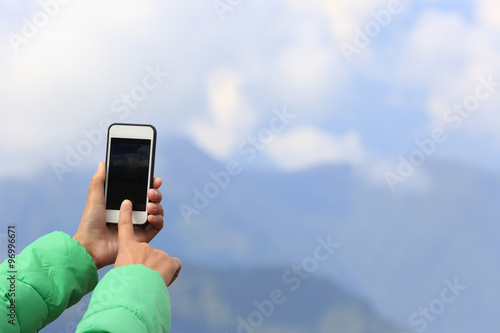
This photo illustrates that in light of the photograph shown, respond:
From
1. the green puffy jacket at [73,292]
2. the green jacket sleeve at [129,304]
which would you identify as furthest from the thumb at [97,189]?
the green jacket sleeve at [129,304]

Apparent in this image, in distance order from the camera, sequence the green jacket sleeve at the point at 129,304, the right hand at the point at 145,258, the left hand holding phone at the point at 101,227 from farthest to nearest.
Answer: the left hand holding phone at the point at 101,227 < the right hand at the point at 145,258 < the green jacket sleeve at the point at 129,304

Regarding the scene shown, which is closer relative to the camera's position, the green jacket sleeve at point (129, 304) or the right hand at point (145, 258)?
the green jacket sleeve at point (129, 304)

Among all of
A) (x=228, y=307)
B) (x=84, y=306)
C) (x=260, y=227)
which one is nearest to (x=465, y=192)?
(x=260, y=227)

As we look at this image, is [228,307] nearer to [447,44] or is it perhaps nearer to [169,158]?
[169,158]

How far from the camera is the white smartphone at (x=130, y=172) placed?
0.67 metres

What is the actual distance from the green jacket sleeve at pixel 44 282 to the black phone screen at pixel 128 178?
0.44ft

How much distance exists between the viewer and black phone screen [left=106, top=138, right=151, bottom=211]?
0.67 m

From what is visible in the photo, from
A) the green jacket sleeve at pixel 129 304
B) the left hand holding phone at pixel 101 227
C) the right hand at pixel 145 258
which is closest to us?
the green jacket sleeve at pixel 129 304

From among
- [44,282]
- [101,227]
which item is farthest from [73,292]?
[101,227]

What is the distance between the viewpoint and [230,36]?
1.10 m

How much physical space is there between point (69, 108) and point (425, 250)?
887mm

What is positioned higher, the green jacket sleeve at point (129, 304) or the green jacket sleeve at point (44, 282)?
the green jacket sleeve at point (129, 304)

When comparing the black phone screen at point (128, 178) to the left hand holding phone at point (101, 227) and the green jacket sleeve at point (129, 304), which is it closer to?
the left hand holding phone at point (101, 227)

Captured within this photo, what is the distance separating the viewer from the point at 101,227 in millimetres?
664
